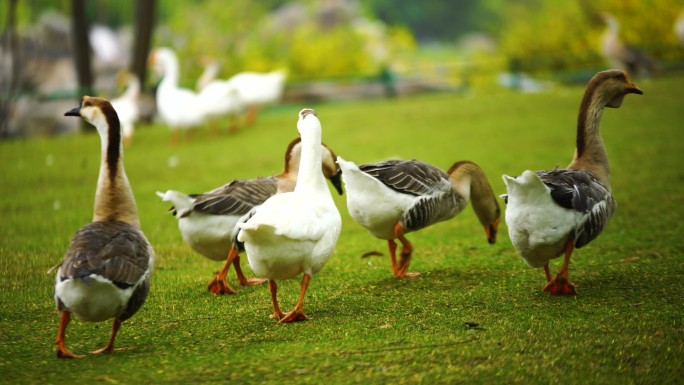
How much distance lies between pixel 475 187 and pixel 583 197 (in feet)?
4.62

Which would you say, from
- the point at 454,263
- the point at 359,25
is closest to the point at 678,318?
the point at 454,263

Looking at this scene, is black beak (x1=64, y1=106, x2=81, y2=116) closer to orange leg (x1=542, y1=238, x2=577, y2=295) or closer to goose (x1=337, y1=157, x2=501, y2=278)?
goose (x1=337, y1=157, x2=501, y2=278)

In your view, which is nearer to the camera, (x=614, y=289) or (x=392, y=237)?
(x=614, y=289)

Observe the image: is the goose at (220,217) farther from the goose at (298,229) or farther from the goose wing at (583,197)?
the goose wing at (583,197)

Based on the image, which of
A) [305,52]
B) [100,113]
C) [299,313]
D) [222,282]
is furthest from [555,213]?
[305,52]

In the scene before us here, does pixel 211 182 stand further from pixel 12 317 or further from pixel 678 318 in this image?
pixel 678 318

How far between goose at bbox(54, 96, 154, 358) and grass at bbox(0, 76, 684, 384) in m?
0.28

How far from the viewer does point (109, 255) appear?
14.0ft

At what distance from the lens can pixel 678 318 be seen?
464cm

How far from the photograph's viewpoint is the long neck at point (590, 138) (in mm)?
5859

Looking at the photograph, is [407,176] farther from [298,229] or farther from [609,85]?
[609,85]

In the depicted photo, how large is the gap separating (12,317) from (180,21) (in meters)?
26.4

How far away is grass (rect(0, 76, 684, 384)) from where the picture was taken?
407 cm

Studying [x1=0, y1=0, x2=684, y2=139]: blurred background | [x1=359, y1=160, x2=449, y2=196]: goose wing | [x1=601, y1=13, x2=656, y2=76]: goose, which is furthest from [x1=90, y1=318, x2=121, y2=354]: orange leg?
[x1=601, y1=13, x2=656, y2=76]: goose
